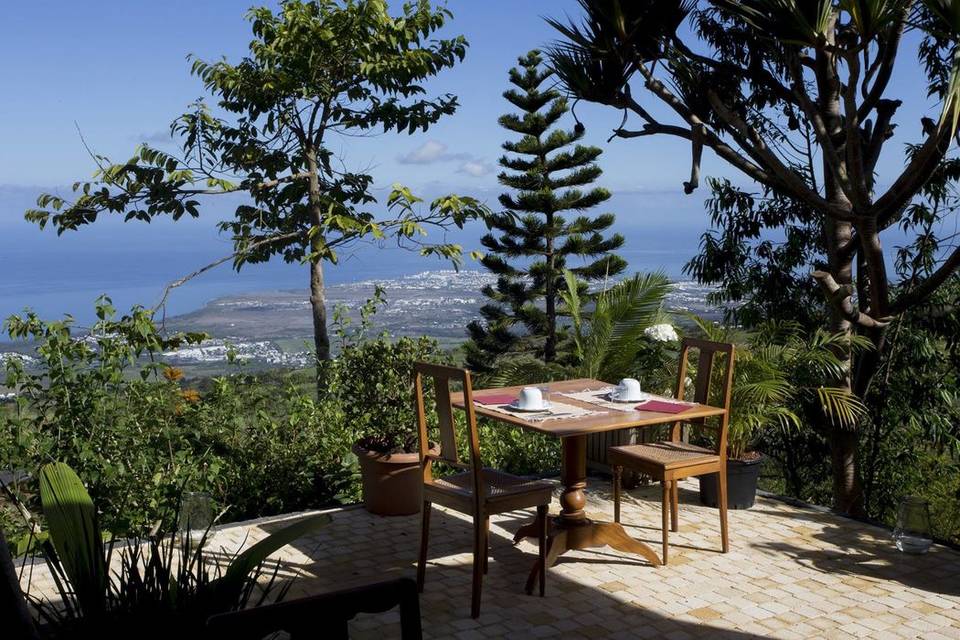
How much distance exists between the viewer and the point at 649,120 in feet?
19.6

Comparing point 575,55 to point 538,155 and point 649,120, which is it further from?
point 538,155

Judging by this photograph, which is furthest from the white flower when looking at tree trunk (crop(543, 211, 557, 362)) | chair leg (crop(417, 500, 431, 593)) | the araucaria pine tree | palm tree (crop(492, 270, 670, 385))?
tree trunk (crop(543, 211, 557, 362))

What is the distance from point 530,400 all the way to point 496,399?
246 mm

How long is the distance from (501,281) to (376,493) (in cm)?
1103

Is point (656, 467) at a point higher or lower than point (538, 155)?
lower

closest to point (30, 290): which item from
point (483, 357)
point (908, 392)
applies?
point (483, 357)

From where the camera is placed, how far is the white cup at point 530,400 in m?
3.77

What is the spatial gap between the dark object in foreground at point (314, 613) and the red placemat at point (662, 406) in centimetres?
273

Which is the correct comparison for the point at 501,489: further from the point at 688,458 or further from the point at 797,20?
the point at 797,20

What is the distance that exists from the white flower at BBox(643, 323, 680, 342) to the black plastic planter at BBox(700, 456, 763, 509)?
1124 millimetres

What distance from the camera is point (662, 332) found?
5.69m

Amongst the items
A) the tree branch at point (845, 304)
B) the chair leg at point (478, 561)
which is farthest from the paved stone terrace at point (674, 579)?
the tree branch at point (845, 304)

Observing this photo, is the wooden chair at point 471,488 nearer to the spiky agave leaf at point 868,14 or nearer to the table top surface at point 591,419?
the table top surface at point 591,419

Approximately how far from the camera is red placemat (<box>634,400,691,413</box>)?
150 inches
